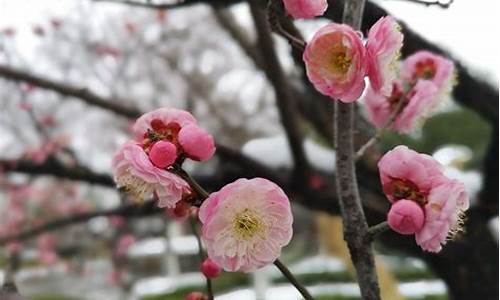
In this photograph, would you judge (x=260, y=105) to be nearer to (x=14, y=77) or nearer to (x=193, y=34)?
(x=193, y=34)

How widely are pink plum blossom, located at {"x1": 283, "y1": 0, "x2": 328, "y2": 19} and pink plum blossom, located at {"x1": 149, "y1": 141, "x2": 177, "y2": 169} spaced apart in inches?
7.9

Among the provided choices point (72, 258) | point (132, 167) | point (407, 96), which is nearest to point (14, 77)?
point (407, 96)

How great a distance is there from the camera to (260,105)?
8.66 metres

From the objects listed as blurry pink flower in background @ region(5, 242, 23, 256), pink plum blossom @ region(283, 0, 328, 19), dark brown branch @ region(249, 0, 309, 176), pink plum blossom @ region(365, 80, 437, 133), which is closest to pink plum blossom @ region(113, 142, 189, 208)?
pink plum blossom @ region(283, 0, 328, 19)

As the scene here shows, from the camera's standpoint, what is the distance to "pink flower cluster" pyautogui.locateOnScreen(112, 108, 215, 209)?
1.68 feet

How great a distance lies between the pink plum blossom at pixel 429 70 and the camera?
2.97ft

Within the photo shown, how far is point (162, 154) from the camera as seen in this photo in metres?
0.51

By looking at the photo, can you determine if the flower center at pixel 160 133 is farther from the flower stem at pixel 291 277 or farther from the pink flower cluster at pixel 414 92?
the pink flower cluster at pixel 414 92

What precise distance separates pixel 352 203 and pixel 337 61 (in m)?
0.15

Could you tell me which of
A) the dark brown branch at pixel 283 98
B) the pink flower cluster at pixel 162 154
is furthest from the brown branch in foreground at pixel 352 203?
the dark brown branch at pixel 283 98

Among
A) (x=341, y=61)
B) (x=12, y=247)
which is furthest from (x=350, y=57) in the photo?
(x=12, y=247)

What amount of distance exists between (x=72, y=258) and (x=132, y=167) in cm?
953

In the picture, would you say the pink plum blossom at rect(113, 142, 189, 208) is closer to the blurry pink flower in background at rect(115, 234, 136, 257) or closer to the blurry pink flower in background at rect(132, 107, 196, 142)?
the blurry pink flower in background at rect(132, 107, 196, 142)

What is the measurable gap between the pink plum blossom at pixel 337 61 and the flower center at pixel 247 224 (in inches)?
5.7
